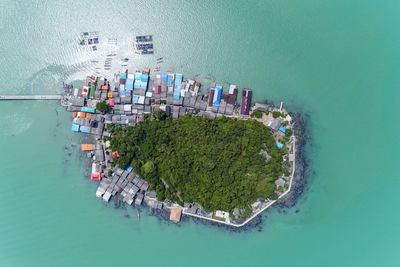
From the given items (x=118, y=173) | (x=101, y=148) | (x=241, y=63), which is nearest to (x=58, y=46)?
(x=101, y=148)

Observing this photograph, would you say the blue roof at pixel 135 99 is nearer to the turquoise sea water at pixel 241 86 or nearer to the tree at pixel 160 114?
the tree at pixel 160 114

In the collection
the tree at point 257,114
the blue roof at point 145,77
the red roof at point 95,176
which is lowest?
the red roof at point 95,176

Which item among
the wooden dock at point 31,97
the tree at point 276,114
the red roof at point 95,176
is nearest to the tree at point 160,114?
the red roof at point 95,176

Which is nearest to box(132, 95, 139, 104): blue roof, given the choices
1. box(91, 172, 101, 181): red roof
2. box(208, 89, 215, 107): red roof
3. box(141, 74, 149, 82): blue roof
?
box(141, 74, 149, 82): blue roof

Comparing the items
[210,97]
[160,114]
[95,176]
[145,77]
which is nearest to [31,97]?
[95,176]

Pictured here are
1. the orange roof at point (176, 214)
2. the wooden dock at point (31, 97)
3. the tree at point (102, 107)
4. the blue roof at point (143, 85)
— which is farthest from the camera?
→ the wooden dock at point (31, 97)

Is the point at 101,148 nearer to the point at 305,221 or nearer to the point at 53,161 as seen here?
the point at 53,161
